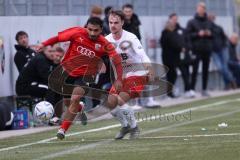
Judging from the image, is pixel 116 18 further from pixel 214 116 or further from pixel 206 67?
pixel 206 67

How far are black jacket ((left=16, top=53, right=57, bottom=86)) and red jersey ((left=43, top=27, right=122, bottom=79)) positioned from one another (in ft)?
10.7

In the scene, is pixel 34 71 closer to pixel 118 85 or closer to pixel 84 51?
pixel 84 51

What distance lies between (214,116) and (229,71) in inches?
419

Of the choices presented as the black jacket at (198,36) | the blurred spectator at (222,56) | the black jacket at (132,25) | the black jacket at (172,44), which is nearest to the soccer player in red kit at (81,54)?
the black jacket at (132,25)

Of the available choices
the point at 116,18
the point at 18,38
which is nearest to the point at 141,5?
the point at 18,38

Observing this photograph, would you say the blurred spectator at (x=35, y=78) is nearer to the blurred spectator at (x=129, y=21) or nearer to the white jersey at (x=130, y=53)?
the blurred spectator at (x=129, y=21)

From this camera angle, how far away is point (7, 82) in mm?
17344

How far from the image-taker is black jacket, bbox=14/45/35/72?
17.2 meters

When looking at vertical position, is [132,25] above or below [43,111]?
above

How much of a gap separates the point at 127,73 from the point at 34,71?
138 inches

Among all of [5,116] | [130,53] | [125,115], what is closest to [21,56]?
[5,116]

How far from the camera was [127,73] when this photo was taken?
1380cm

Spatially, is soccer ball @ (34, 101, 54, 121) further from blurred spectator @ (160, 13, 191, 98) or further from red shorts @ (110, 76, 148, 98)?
blurred spectator @ (160, 13, 191, 98)

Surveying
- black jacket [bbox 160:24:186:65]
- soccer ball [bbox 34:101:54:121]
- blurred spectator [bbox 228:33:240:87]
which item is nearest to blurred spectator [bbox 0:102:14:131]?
soccer ball [bbox 34:101:54:121]
